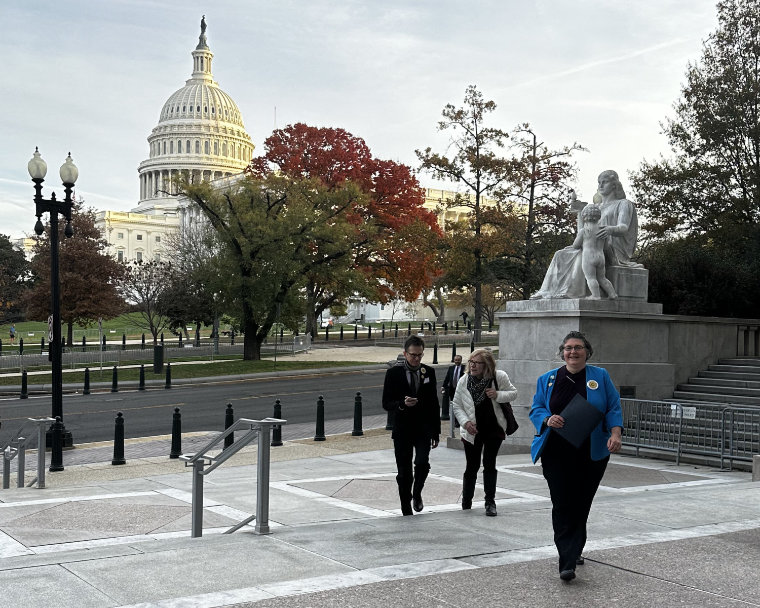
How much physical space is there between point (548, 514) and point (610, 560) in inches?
75.9

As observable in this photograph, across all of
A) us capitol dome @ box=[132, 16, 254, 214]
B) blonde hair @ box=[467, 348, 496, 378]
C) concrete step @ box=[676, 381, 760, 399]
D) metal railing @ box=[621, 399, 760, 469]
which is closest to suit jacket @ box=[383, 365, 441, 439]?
blonde hair @ box=[467, 348, 496, 378]

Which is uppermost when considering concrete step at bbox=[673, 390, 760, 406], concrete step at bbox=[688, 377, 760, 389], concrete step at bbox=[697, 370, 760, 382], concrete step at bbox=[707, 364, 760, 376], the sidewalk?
concrete step at bbox=[707, 364, 760, 376]

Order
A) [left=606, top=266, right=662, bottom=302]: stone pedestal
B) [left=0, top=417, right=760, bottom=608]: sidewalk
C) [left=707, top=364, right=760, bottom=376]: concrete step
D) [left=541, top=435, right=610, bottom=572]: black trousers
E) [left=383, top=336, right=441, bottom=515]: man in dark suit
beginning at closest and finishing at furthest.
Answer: [left=0, top=417, right=760, bottom=608]: sidewalk, [left=541, top=435, right=610, bottom=572]: black trousers, [left=383, top=336, right=441, bottom=515]: man in dark suit, [left=606, top=266, right=662, bottom=302]: stone pedestal, [left=707, top=364, right=760, bottom=376]: concrete step

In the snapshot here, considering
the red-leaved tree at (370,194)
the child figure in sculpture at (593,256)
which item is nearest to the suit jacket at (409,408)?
the child figure in sculpture at (593,256)

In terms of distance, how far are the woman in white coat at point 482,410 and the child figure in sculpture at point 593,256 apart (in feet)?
25.5

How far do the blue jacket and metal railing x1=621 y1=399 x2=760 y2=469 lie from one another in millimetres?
6980

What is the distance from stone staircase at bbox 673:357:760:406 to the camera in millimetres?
16453

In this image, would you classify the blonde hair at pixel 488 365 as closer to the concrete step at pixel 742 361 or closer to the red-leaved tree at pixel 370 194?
the concrete step at pixel 742 361

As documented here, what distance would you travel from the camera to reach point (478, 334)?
4678 centimetres

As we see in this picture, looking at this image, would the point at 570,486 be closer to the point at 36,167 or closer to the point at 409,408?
the point at 409,408

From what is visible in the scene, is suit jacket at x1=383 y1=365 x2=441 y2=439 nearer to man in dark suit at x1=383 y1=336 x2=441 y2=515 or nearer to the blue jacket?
man in dark suit at x1=383 y1=336 x2=441 y2=515

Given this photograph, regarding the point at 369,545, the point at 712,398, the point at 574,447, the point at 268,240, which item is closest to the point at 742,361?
the point at 712,398

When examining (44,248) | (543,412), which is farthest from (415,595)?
(44,248)

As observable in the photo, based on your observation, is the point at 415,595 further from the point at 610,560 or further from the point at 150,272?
the point at 150,272
